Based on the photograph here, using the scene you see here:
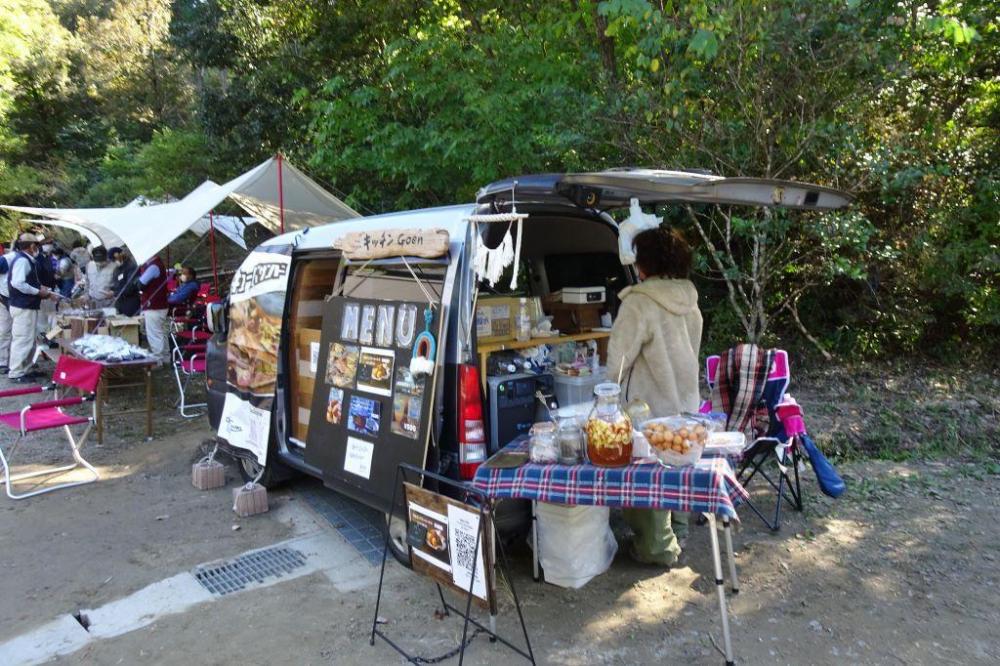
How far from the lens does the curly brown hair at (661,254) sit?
3746 millimetres

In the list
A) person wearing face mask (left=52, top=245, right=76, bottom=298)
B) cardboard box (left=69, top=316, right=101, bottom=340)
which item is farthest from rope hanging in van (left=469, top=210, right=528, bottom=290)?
person wearing face mask (left=52, top=245, right=76, bottom=298)

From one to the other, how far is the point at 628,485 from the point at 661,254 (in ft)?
4.56

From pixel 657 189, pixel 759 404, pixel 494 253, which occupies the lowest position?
pixel 759 404

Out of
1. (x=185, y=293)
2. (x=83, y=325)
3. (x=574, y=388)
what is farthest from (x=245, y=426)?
(x=185, y=293)

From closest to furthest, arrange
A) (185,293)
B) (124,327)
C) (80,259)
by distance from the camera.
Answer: (124,327) → (185,293) → (80,259)

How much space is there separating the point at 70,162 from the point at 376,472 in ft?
94.5

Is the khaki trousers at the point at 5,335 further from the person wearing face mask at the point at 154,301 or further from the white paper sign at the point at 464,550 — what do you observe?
the white paper sign at the point at 464,550

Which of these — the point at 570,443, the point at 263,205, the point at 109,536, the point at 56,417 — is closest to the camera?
the point at 570,443

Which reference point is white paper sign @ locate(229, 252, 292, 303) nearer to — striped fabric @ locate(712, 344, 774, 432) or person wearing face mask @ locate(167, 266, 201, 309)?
striped fabric @ locate(712, 344, 774, 432)

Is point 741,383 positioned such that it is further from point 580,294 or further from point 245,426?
point 245,426

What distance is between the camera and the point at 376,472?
3.79 meters

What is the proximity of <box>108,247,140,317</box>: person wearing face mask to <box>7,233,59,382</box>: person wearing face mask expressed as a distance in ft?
3.09

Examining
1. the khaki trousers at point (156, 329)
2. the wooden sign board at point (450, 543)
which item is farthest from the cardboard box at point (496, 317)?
the khaki trousers at point (156, 329)

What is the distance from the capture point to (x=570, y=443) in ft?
10.3
